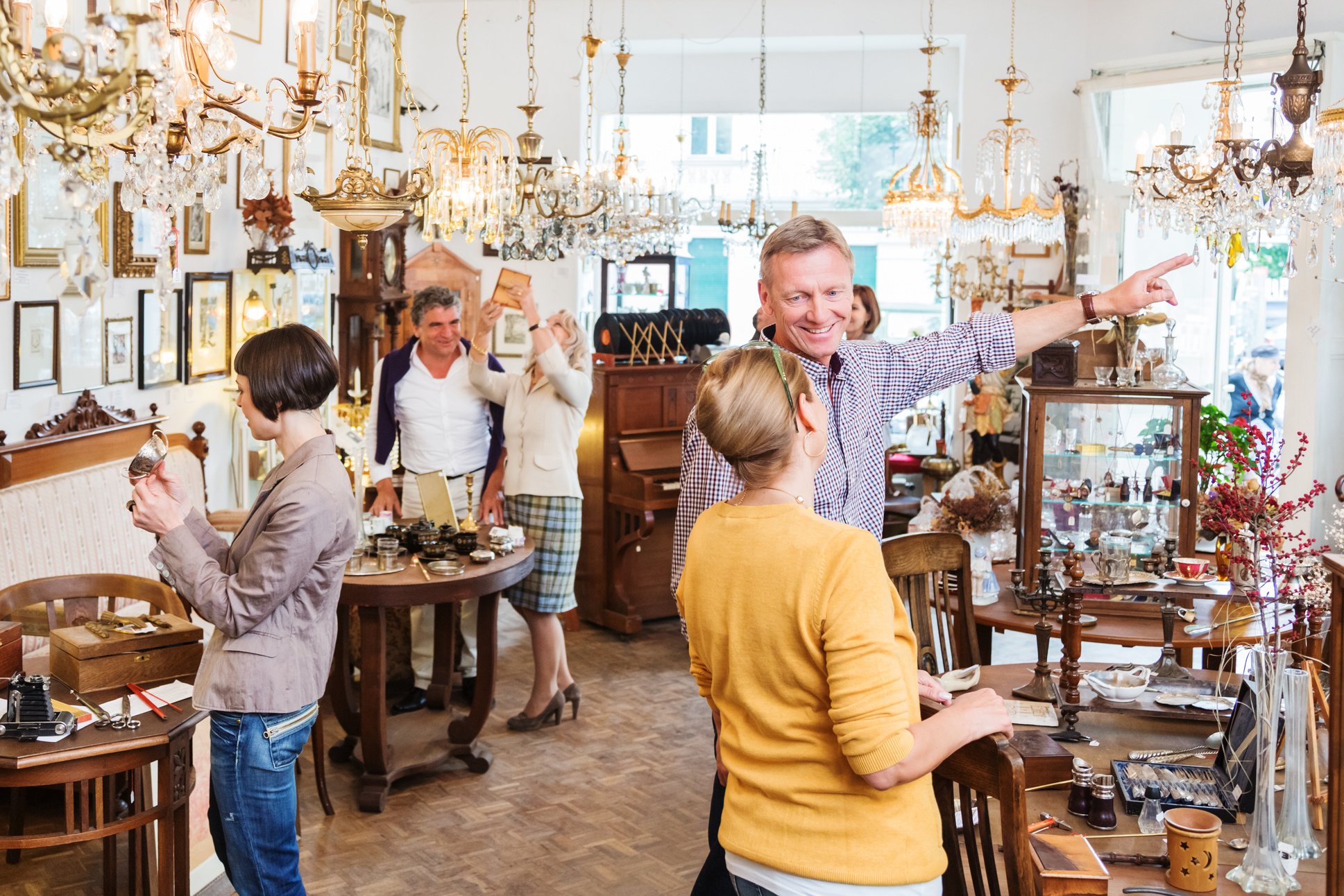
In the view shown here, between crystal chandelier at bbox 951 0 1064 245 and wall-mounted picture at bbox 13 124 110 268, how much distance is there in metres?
4.30

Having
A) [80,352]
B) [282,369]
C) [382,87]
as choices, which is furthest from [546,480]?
[382,87]

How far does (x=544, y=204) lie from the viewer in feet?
20.3

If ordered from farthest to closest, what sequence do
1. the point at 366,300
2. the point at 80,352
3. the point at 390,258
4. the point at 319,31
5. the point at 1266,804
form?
the point at 390,258 → the point at 366,300 → the point at 319,31 → the point at 80,352 → the point at 1266,804

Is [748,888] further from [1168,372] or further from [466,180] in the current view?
[466,180]

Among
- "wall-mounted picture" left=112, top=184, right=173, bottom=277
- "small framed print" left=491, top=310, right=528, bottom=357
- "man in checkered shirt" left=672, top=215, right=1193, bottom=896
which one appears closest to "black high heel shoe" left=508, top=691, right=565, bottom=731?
"wall-mounted picture" left=112, top=184, right=173, bottom=277

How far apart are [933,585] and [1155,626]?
109cm

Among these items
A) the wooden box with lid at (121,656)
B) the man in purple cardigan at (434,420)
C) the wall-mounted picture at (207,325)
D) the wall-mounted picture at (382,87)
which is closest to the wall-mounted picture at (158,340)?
the wall-mounted picture at (207,325)

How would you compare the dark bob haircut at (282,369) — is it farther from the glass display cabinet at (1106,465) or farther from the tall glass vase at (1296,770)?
the glass display cabinet at (1106,465)

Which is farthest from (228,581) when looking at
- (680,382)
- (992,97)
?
(992,97)

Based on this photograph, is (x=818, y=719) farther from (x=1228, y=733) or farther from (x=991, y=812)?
(x=991, y=812)

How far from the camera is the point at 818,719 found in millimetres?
1832

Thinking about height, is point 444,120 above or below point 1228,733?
above

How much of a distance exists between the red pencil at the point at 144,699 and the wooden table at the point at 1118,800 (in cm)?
193

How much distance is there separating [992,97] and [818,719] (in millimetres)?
7456
